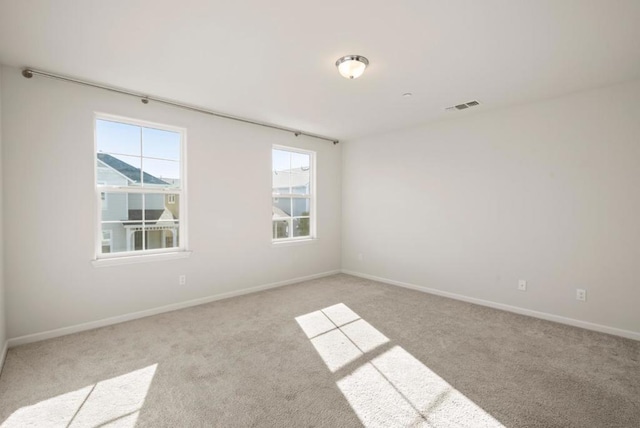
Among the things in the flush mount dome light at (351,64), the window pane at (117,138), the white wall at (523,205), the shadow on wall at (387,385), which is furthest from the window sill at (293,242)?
the flush mount dome light at (351,64)

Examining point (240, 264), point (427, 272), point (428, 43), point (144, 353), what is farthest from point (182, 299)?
point (428, 43)

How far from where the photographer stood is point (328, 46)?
7.54 ft

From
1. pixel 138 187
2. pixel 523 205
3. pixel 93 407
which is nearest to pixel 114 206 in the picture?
pixel 138 187

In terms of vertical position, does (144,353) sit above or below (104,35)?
below

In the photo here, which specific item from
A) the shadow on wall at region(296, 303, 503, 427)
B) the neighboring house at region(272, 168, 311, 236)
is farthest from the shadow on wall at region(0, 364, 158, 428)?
the neighboring house at region(272, 168, 311, 236)

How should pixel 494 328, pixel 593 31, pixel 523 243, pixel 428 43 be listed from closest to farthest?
pixel 593 31 → pixel 428 43 → pixel 494 328 → pixel 523 243

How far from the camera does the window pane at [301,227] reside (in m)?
5.01

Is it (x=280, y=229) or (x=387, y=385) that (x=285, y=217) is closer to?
(x=280, y=229)

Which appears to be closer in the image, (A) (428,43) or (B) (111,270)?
(A) (428,43)

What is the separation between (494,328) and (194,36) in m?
3.79

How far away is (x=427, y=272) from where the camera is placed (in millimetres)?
4395

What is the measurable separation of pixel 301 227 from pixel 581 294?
370 centimetres

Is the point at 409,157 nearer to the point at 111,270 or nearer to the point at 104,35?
the point at 104,35

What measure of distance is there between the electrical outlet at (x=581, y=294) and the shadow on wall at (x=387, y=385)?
2111mm
